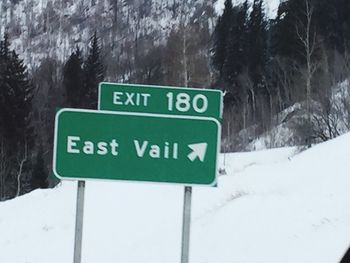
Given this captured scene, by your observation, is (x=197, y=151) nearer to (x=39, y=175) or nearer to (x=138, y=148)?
(x=138, y=148)

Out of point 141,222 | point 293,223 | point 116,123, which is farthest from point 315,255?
point 141,222

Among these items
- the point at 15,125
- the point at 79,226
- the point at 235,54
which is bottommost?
the point at 79,226

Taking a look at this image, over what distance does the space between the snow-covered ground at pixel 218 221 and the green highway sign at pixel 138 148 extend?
78.5 inches

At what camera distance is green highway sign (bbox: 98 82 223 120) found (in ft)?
22.5

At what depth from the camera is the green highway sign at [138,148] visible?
4.24m

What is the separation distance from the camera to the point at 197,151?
4.31 metres

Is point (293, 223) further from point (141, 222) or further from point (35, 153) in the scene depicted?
point (35, 153)

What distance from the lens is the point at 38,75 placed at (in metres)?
74.2

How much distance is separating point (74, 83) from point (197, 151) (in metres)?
50.6

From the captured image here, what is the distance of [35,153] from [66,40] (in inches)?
3467

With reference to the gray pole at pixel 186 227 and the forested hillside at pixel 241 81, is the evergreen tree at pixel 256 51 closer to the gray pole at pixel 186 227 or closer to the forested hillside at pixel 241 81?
the forested hillside at pixel 241 81

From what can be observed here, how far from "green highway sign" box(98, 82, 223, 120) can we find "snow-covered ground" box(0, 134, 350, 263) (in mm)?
1752

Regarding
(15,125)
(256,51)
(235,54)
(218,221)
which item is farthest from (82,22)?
(218,221)

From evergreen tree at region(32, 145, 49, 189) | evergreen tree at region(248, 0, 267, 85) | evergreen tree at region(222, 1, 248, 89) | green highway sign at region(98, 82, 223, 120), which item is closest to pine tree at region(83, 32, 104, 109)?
evergreen tree at region(32, 145, 49, 189)
